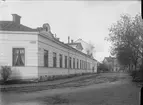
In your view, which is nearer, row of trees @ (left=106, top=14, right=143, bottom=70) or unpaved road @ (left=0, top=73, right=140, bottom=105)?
unpaved road @ (left=0, top=73, right=140, bottom=105)

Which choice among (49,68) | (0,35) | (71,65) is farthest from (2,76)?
(71,65)

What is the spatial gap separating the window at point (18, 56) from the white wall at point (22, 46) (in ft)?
1.15

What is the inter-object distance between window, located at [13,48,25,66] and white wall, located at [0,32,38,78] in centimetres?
35

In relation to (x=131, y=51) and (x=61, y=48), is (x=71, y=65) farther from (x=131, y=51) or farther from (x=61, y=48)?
(x=131, y=51)

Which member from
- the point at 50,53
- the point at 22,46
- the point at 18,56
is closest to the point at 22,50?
the point at 22,46

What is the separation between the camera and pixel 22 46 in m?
19.3

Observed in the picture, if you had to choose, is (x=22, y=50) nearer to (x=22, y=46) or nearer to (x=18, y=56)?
(x=22, y=46)

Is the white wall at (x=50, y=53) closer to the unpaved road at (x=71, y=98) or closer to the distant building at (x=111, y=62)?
the distant building at (x=111, y=62)

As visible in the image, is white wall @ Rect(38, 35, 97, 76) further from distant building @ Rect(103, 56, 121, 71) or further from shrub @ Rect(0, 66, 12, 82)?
distant building @ Rect(103, 56, 121, 71)

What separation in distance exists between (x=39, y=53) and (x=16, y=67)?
9.05 ft

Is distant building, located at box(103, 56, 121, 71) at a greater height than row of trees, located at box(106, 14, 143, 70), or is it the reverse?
row of trees, located at box(106, 14, 143, 70)

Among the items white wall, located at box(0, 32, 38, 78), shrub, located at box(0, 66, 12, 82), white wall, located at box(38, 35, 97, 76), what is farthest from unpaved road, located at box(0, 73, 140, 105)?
white wall, located at box(38, 35, 97, 76)

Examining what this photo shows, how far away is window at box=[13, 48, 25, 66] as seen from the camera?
63.2ft

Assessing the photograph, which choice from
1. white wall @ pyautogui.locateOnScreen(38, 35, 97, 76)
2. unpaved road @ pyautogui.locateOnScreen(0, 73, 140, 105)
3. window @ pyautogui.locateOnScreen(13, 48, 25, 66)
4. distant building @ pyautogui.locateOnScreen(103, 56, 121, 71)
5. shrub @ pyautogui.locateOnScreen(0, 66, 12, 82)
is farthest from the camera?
distant building @ pyautogui.locateOnScreen(103, 56, 121, 71)
